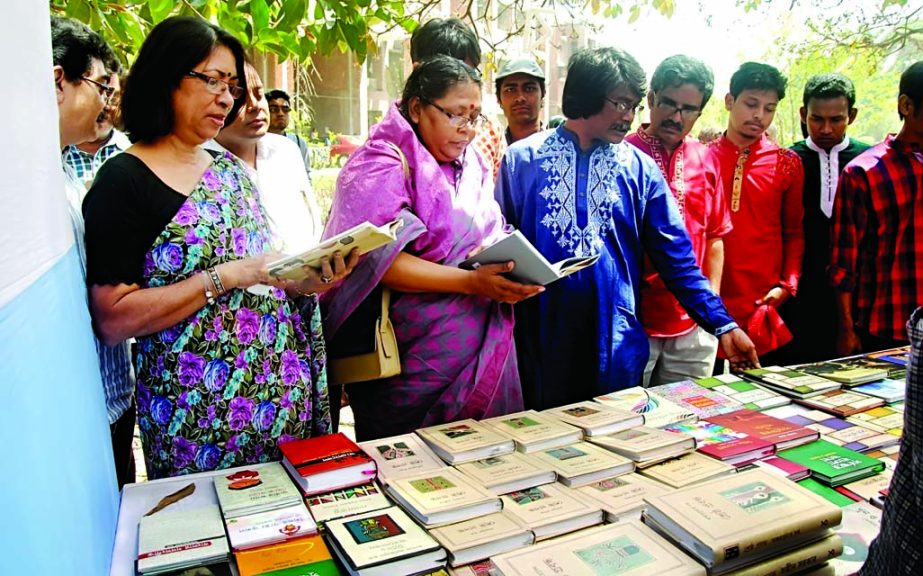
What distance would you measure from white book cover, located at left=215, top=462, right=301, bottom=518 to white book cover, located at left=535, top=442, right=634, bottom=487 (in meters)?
0.54

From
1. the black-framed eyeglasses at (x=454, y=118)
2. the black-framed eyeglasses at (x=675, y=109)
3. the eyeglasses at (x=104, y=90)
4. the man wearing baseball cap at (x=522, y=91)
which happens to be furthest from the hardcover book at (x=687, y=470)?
the man wearing baseball cap at (x=522, y=91)

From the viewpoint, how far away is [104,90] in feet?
6.10

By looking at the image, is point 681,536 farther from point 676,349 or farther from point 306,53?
point 306,53

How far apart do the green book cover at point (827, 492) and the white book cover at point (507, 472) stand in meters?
0.52

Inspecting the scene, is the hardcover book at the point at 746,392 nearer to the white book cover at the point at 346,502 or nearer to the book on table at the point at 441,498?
the book on table at the point at 441,498

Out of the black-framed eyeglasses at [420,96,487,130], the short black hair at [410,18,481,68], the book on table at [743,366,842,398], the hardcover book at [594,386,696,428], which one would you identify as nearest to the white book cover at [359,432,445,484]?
the hardcover book at [594,386,696,428]

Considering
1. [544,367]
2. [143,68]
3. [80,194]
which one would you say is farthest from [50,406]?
[544,367]

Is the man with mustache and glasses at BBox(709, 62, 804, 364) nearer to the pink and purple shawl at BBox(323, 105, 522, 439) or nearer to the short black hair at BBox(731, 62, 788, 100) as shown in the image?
the short black hair at BBox(731, 62, 788, 100)

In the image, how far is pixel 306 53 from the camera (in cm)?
280

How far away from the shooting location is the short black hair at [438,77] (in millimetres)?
1895

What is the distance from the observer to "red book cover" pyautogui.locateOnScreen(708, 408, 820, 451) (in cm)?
163

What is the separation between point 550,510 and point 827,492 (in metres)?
0.59

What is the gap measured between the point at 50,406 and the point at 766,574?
1098 mm

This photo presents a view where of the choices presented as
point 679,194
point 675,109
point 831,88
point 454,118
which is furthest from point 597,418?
point 831,88
